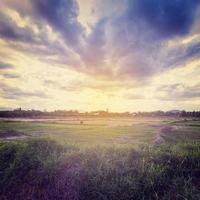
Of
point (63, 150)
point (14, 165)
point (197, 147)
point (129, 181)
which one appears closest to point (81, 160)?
point (63, 150)

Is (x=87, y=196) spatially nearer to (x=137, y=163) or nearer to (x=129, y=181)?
(x=129, y=181)

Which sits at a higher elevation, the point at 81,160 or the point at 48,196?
the point at 81,160

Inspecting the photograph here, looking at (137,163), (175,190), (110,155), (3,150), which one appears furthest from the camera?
(3,150)

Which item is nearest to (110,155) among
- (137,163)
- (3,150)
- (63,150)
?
(137,163)

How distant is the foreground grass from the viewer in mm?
4203

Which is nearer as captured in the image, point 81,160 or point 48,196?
point 48,196

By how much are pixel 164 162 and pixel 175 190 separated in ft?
3.25

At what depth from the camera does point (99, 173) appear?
15.0 feet

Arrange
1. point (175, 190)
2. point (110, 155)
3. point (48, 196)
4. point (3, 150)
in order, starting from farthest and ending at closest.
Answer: point (3, 150), point (110, 155), point (48, 196), point (175, 190)

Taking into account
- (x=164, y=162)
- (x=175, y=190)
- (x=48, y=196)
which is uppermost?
(x=164, y=162)

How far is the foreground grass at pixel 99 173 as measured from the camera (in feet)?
13.8

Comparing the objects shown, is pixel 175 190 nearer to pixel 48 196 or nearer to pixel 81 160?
pixel 81 160

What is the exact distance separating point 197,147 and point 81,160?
3460mm

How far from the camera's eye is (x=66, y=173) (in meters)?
4.78
